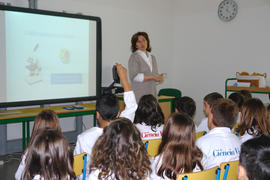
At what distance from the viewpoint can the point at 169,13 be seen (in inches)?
241

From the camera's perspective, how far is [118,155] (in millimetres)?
1396

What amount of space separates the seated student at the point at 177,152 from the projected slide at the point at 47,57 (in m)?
2.49

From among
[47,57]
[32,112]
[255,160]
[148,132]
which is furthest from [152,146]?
[47,57]

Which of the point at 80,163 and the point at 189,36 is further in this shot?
the point at 189,36

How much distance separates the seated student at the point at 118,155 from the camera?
4.56 ft

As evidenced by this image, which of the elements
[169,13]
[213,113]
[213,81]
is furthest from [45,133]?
[169,13]

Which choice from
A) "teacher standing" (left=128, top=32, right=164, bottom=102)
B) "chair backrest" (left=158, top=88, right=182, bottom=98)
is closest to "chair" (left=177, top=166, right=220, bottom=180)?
"teacher standing" (left=128, top=32, right=164, bottom=102)

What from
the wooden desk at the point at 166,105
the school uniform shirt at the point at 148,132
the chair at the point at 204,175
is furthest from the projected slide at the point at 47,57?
the chair at the point at 204,175

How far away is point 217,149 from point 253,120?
2.46 ft

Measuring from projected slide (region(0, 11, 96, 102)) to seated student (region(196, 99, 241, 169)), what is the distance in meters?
2.47

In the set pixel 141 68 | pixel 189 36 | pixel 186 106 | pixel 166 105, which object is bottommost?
pixel 166 105

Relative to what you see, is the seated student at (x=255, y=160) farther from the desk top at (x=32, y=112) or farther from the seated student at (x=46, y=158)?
the desk top at (x=32, y=112)

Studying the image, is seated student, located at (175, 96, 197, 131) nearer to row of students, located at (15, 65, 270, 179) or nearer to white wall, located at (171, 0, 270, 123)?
row of students, located at (15, 65, 270, 179)

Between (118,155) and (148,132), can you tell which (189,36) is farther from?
(118,155)
